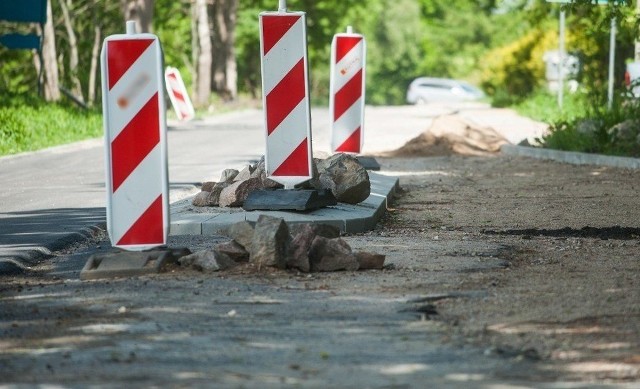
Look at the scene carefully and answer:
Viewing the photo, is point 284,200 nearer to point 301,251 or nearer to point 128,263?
point 301,251

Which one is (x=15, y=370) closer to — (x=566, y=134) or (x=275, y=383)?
(x=275, y=383)

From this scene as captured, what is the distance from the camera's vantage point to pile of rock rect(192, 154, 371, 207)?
11836mm

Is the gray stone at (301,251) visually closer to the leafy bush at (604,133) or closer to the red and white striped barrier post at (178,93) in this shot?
the leafy bush at (604,133)

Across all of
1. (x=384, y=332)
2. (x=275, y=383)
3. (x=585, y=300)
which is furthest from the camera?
(x=585, y=300)

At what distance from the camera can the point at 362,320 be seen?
21.9ft

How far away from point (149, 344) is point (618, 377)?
2.03m

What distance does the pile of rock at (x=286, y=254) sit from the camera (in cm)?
842

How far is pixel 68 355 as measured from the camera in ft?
19.2

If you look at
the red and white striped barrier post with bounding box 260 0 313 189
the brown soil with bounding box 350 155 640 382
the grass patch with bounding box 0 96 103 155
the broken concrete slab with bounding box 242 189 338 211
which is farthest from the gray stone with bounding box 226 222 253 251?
the grass patch with bounding box 0 96 103 155

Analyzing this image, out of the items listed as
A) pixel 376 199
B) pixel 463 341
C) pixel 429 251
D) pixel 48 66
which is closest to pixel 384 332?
pixel 463 341

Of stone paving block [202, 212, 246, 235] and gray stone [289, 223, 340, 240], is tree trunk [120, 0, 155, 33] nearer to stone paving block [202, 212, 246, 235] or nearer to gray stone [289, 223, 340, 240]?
stone paving block [202, 212, 246, 235]

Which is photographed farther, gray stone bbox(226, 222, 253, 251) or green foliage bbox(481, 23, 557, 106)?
green foliage bbox(481, 23, 557, 106)

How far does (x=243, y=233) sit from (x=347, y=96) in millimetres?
7308

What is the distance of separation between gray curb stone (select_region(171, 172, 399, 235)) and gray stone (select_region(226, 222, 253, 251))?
157 centimetres
